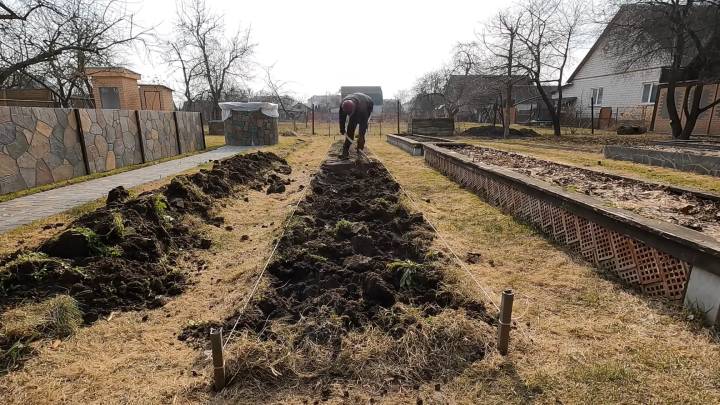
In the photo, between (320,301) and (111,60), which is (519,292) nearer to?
(320,301)

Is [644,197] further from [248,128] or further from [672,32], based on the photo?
[672,32]

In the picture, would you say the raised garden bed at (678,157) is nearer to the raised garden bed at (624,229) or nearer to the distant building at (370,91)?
the raised garden bed at (624,229)

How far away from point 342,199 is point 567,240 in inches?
122

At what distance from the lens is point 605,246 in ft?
11.5

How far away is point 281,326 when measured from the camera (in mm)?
2504

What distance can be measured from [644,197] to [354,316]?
13.2ft

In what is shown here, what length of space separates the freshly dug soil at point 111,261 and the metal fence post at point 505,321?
2.47 meters

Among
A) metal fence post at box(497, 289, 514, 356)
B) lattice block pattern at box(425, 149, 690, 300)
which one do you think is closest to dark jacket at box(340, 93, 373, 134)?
lattice block pattern at box(425, 149, 690, 300)

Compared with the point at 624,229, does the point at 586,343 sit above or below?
below


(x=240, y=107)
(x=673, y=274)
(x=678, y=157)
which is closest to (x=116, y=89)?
(x=240, y=107)

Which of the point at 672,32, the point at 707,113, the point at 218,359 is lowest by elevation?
the point at 218,359

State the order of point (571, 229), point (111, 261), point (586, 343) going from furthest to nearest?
point (571, 229) < point (111, 261) < point (586, 343)

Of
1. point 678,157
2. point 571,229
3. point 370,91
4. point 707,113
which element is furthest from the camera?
point 370,91

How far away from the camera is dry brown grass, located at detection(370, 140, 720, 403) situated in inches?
77.5
